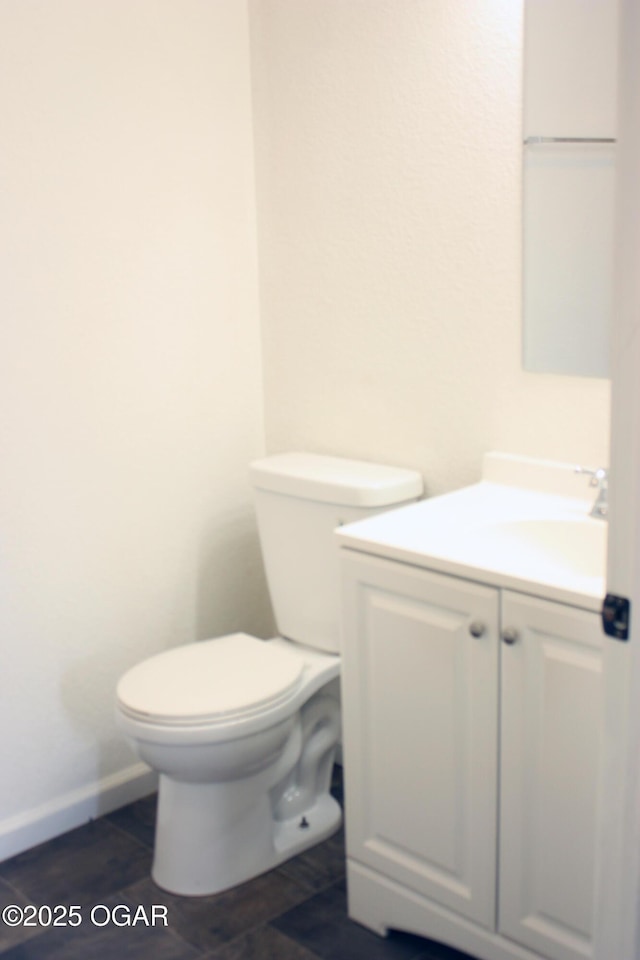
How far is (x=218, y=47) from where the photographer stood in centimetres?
252

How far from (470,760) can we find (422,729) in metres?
0.11

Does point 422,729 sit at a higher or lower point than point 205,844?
higher

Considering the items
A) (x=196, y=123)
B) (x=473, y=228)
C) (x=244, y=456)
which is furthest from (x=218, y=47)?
(x=244, y=456)

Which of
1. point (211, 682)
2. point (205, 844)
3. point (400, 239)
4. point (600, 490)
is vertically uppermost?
point (400, 239)

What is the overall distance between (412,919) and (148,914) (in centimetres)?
55

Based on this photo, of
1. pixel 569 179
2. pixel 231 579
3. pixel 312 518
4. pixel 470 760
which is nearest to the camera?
pixel 470 760

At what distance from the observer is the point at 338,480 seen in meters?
2.31

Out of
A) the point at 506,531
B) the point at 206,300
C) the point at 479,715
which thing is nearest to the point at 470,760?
the point at 479,715

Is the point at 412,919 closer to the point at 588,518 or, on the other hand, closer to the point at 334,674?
the point at 334,674

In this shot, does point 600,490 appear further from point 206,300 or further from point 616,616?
point 206,300

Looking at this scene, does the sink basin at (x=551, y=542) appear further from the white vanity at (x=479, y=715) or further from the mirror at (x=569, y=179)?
the mirror at (x=569, y=179)

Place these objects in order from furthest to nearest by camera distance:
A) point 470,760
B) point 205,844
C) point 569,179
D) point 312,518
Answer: point 312,518 < point 205,844 < point 569,179 < point 470,760

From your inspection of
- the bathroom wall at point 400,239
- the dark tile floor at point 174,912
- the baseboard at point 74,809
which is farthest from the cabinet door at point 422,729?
the baseboard at point 74,809

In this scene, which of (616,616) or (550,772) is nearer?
(616,616)
